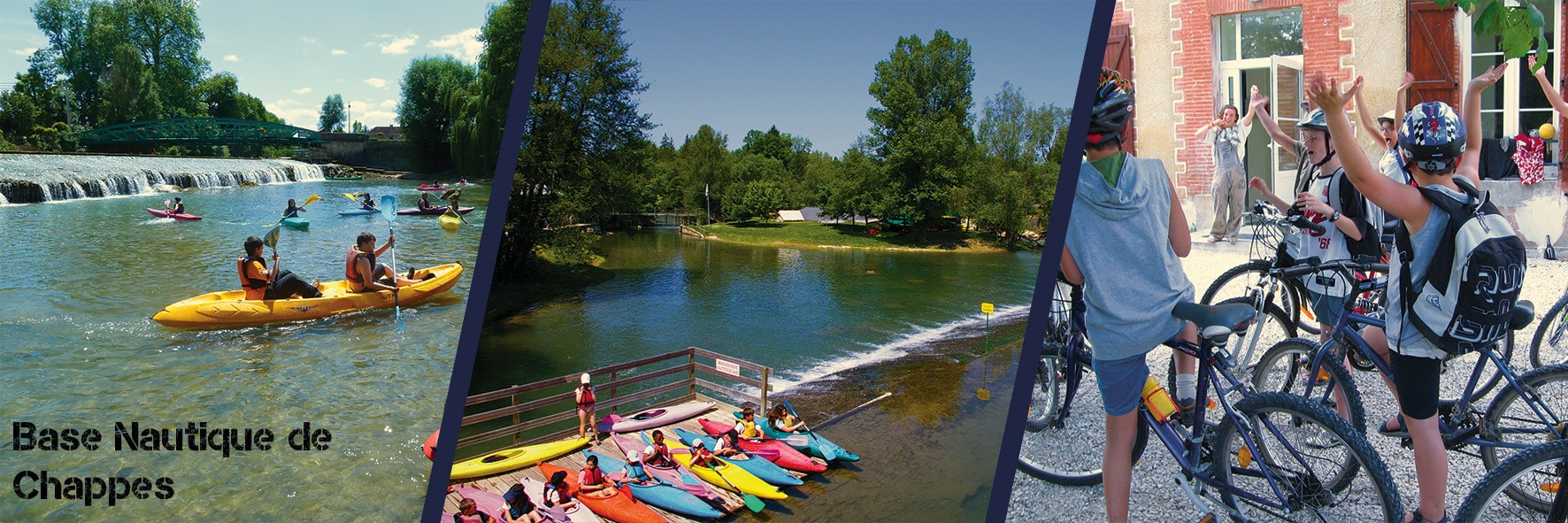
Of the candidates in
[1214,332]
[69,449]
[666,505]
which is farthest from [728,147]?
[69,449]

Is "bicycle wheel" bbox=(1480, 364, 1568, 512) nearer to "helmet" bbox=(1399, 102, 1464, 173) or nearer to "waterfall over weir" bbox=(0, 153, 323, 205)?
"helmet" bbox=(1399, 102, 1464, 173)

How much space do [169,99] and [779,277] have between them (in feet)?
32.3

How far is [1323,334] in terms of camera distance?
9.53ft

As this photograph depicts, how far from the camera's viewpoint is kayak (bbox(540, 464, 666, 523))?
1.40 meters

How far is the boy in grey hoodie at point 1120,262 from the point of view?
4.88 feet

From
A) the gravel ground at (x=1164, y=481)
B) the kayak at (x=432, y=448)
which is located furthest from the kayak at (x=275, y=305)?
the kayak at (x=432, y=448)

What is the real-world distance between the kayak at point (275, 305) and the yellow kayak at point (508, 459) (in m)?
8.23

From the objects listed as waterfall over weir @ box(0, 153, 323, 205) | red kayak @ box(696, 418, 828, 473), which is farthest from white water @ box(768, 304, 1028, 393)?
waterfall over weir @ box(0, 153, 323, 205)

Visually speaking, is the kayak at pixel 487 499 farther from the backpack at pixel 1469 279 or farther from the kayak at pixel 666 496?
the backpack at pixel 1469 279

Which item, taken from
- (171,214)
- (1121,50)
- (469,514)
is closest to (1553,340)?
(1121,50)

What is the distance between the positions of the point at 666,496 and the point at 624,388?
0.22 m

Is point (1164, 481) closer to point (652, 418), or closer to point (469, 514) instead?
point (652, 418)

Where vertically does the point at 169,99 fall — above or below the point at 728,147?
above

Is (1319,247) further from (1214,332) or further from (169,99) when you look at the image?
(169,99)
